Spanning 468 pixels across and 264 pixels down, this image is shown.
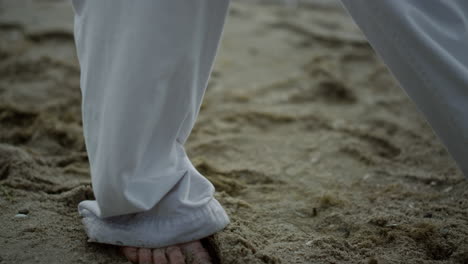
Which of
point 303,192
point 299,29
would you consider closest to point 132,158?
point 303,192

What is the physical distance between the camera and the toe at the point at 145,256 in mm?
1118

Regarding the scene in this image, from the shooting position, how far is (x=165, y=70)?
1.00 m

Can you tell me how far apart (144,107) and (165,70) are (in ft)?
0.26

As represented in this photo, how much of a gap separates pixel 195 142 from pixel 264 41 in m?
1.16

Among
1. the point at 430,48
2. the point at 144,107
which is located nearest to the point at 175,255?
the point at 144,107

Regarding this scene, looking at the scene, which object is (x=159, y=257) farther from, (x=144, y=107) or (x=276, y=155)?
(x=276, y=155)

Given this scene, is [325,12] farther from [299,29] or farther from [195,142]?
[195,142]

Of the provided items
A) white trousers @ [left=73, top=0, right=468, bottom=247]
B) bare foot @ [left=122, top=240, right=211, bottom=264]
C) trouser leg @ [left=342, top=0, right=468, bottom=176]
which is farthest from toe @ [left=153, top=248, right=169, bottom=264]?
trouser leg @ [left=342, top=0, right=468, bottom=176]

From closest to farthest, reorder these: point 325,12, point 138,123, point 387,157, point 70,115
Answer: point 138,123, point 387,157, point 70,115, point 325,12

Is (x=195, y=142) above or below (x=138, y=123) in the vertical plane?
below

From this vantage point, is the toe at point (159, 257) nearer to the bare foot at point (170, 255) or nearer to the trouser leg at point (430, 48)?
the bare foot at point (170, 255)

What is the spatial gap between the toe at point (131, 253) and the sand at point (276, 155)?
18 millimetres

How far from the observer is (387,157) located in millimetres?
1790

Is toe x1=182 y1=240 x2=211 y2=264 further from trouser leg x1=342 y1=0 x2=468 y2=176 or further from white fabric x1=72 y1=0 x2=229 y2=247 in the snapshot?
trouser leg x1=342 y1=0 x2=468 y2=176
